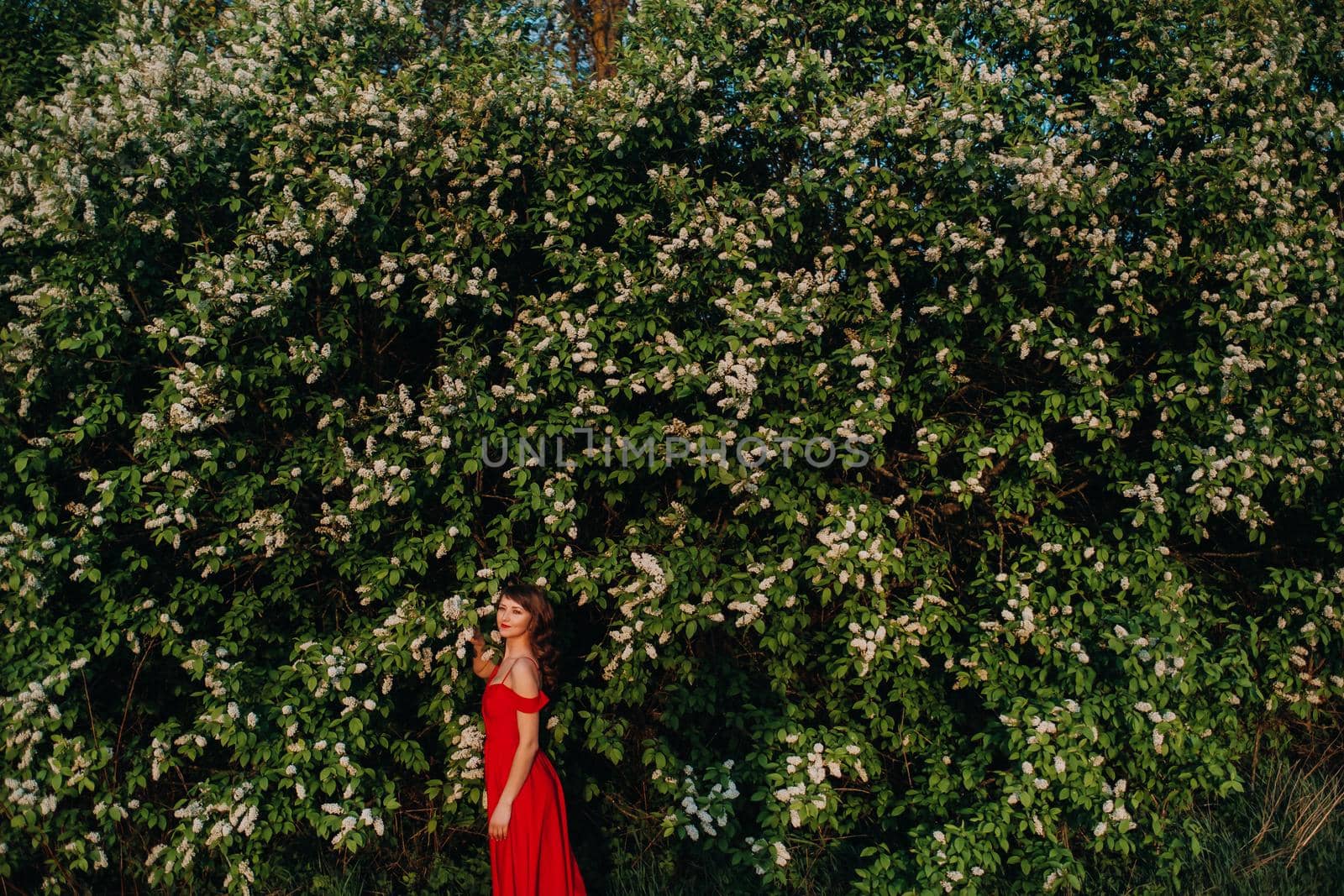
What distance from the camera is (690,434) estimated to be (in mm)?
4883

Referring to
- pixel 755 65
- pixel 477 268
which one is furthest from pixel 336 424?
pixel 755 65

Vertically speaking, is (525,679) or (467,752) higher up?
(525,679)

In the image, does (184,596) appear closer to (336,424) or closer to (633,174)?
(336,424)

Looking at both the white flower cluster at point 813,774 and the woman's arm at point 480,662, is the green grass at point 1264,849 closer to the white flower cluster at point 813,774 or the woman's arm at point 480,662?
the white flower cluster at point 813,774

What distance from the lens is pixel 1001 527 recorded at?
5352 millimetres

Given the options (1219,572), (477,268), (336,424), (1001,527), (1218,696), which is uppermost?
(477,268)

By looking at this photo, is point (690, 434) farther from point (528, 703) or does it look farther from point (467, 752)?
point (467, 752)

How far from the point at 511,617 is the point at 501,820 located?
Result: 83 centimetres

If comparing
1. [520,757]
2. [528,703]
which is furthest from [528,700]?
[520,757]

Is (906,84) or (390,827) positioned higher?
(906,84)

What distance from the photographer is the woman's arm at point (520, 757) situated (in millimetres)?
3916

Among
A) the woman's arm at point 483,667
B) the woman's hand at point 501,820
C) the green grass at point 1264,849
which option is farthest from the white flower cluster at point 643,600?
the green grass at point 1264,849

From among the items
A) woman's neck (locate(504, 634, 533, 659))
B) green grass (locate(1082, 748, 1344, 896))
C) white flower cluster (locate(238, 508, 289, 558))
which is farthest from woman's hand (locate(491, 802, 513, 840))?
green grass (locate(1082, 748, 1344, 896))

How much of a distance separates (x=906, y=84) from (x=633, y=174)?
5.88 feet
